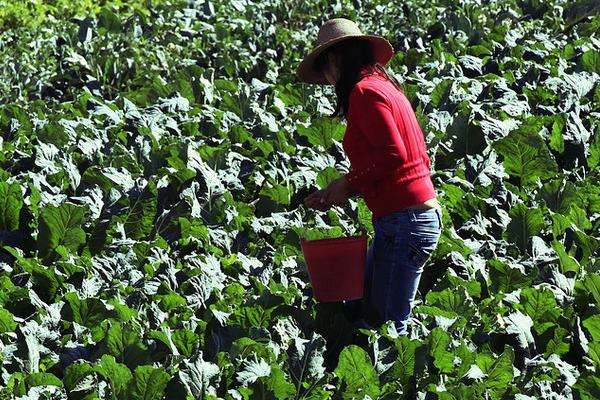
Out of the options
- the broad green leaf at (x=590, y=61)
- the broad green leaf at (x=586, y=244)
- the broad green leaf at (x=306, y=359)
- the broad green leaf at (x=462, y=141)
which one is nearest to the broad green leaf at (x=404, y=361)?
the broad green leaf at (x=306, y=359)

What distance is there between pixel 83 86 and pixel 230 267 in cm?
418

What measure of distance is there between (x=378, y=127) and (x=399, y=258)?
57 cm

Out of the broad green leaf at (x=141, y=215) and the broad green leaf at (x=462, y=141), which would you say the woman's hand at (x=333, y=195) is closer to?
the broad green leaf at (x=141, y=215)

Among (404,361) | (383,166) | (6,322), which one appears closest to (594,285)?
(404,361)

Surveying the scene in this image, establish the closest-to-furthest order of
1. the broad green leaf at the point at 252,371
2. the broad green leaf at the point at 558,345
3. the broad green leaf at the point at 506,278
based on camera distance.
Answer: the broad green leaf at the point at 252,371 → the broad green leaf at the point at 558,345 → the broad green leaf at the point at 506,278

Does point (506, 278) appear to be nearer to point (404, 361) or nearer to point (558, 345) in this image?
point (558, 345)

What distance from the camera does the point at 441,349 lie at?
4719mm

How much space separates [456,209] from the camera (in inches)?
255

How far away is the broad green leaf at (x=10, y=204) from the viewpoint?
20.0 ft

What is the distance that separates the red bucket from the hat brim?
71 cm

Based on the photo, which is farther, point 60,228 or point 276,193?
point 276,193

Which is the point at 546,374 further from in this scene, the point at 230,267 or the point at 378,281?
the point at 230,267

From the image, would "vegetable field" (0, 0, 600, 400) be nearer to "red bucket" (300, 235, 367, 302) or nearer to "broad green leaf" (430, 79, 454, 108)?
"broad green leaf" (430, 79, 454, 108)

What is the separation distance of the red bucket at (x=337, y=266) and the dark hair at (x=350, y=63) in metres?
0.54
